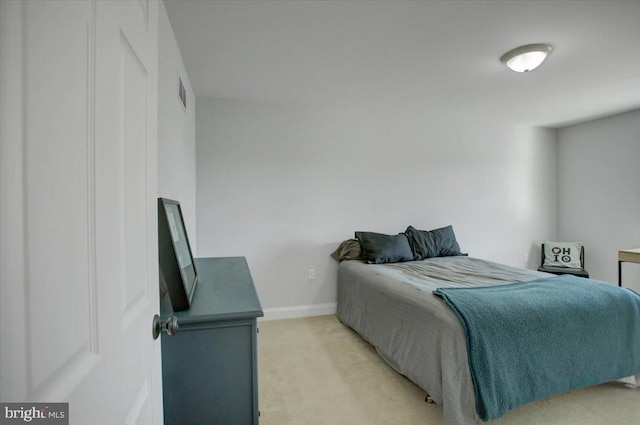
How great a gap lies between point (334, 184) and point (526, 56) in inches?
83.1

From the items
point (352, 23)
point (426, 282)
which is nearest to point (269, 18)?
point (352, 23)

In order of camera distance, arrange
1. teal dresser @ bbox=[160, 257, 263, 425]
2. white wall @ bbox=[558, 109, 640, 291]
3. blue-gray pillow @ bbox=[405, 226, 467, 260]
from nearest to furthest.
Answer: teal dresser @ bbox=[160, 257, 263, 425] < blue-gray pillow @ bbox=[405, 226, 467, 260] < white wall @ bbox=[558, 109, 640, 291]

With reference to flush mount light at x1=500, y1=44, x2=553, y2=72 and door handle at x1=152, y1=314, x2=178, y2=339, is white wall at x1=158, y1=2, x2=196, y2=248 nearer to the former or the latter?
door handle at x1=152, y1=314, x2=178, y2=339

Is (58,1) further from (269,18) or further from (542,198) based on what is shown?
(542,198)

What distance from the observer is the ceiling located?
1.84 m

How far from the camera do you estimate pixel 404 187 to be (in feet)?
12.8

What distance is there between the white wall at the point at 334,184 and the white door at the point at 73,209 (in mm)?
2649

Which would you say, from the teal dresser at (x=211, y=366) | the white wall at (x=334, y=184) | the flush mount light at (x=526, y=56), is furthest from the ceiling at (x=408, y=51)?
the teal dresser at (x=211, y=366)

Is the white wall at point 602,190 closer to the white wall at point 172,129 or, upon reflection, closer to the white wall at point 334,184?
the white wall at point 334,184

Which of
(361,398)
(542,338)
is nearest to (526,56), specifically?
(542,338)

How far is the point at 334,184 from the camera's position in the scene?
364 centimetres

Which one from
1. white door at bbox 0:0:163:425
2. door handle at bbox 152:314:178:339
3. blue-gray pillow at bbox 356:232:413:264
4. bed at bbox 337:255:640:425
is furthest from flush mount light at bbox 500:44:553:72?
door handle at bbox 152:314:178:339

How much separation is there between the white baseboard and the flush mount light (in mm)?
2906

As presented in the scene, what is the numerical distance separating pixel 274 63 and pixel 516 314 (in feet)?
8.21
